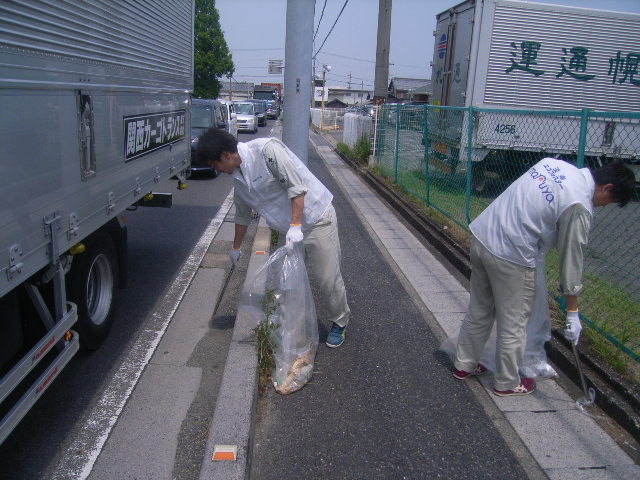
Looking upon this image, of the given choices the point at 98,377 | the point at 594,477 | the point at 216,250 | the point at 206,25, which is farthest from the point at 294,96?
the point at 206,25

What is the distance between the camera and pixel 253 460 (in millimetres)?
2787

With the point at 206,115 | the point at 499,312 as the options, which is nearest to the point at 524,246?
the point at 499,312

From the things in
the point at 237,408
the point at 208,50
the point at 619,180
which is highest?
the point at 208,50

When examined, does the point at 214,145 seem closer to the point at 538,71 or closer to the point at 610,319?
the point at 610,319

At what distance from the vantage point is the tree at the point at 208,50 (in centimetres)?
4772

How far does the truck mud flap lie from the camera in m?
2.26

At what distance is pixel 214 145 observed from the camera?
3.32 meters

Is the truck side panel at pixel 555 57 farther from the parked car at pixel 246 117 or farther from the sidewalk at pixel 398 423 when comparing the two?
the parked car at pixel 246 117

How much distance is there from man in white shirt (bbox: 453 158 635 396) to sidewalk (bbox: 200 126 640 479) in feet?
0.90

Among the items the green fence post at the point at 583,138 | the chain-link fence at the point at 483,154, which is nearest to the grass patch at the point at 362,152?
the chain-link fence at the point at 483,154

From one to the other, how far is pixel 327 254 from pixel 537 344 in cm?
154

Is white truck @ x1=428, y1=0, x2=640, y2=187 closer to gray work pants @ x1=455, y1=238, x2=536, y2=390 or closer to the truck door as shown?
the truck door

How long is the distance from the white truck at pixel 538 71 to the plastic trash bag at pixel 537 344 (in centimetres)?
585

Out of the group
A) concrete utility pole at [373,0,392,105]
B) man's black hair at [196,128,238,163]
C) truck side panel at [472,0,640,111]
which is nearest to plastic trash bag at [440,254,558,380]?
man's black hair at [196,128,238,163]
